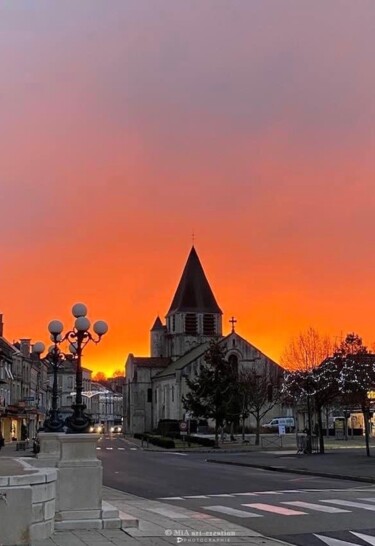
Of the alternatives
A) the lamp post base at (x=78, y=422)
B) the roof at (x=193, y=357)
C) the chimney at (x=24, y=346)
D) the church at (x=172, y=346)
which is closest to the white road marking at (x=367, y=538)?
the lamp post base at (x=78, y=422)

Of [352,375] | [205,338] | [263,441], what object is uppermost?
[205,338]

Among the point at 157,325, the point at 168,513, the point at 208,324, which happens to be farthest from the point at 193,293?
the point at 168,513

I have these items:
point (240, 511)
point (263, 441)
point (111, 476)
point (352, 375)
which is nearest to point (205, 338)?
point (263, 441)

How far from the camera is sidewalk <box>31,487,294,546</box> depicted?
33.6 ft

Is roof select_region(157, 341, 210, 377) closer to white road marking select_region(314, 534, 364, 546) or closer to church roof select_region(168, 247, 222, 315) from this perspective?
church roof select_region(168, 247, 222, 315)

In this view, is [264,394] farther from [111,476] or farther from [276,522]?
[276,522]

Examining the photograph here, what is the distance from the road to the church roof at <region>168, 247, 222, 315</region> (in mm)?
73728

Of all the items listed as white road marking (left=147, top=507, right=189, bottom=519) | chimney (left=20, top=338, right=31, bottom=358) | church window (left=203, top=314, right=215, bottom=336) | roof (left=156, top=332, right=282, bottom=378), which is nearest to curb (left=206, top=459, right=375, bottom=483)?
white road marking (left=147, top=507, right=189, bottom=519)

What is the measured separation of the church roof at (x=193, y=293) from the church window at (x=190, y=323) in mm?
832

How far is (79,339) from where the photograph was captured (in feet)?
56.6

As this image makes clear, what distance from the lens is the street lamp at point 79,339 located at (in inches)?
538

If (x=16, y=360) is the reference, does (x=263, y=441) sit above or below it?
below

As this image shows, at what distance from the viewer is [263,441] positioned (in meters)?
64.1

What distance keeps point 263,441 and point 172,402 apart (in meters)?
32.2
